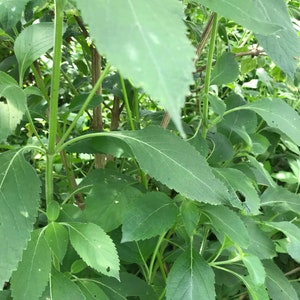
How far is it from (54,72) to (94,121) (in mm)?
529

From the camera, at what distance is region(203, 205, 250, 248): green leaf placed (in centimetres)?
82

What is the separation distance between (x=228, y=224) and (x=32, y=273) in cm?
35

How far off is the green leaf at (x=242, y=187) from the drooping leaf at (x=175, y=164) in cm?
14

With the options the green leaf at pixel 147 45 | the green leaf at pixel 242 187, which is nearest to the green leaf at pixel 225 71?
the green leaf at pixel 242 187

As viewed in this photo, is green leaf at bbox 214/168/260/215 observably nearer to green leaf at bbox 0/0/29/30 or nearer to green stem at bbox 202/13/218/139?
green stem at bbox 202/13/218/139

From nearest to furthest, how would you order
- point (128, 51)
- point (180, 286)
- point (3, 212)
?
1. point (128, 51)
2. point (3, 212)
3. point (180, 286)

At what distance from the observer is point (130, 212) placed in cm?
84

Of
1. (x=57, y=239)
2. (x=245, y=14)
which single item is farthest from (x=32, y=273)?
(x=245, y=14)

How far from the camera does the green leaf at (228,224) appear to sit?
82 centimetres

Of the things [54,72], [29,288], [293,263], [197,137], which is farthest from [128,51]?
[293,263]

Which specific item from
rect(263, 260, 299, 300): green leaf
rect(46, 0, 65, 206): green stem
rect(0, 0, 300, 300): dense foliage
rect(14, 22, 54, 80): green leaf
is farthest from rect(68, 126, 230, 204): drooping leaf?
rect(263, 260, 299, 300): green leaf

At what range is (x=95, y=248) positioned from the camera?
0.75 metres

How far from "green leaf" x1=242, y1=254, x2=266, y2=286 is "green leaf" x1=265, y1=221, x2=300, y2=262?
16cm

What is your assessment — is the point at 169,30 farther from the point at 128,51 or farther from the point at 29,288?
the point at 29,288
